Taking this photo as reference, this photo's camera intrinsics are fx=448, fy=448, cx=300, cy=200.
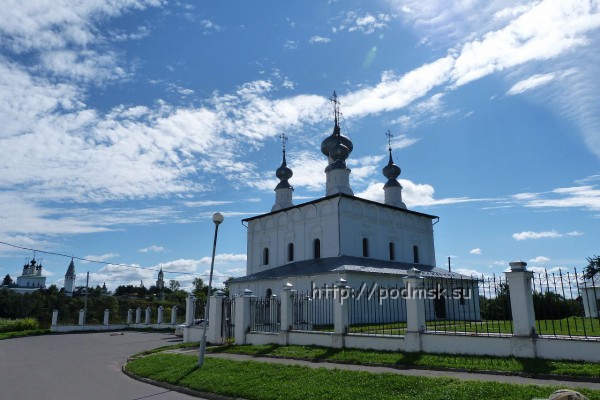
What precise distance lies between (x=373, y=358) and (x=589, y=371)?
4651mm

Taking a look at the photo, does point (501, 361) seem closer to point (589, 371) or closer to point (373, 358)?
point (589, 371)

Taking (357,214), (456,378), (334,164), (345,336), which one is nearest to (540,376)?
(456,378)

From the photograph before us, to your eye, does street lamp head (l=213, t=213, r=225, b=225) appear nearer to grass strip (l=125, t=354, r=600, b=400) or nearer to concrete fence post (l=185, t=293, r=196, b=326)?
grass strip (l=125, t=354, r=600, b=400)

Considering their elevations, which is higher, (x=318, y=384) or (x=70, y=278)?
(x=70, y=278)

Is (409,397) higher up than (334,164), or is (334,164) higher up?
(334,164)

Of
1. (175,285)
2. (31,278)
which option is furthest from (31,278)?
(175,285)

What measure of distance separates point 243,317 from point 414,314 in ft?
24.0

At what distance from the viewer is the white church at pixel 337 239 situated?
2689cm

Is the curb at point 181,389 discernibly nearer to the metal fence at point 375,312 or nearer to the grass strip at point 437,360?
the grass strip at point 437,360

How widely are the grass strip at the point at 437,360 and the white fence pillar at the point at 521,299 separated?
66cm

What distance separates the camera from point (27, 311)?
60500 mm

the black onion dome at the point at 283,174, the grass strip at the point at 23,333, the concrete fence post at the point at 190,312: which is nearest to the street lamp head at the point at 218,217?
the concrete fence post at the point at 190,312

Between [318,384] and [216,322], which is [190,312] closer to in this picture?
[216,322]

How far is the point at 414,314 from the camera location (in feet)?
37.8
